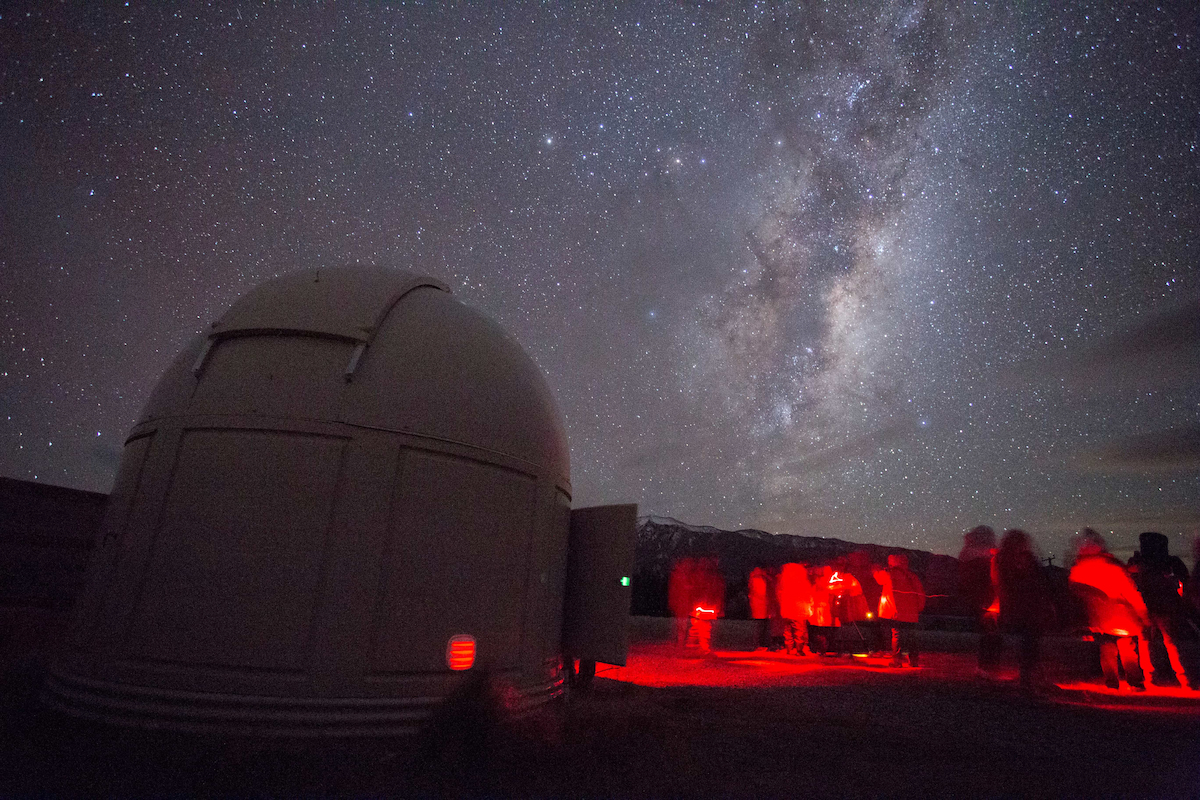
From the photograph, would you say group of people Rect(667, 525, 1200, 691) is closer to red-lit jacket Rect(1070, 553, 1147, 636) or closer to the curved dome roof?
red-lit jacket Rect(1070, 553, 1147, 636)

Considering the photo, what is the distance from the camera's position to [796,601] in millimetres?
17516

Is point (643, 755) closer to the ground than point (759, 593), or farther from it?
closer to the ground

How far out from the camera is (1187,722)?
28.2ft

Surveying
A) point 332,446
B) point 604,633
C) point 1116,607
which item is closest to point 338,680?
point 332,446

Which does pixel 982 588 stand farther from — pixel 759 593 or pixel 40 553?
pixel 40 553

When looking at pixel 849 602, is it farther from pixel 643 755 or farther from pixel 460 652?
pixel 460 652

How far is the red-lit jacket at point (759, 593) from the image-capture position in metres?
18.4

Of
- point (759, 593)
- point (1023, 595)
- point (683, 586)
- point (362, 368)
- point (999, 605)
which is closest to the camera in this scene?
point (362, 368)

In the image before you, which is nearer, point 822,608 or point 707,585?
point 822,608

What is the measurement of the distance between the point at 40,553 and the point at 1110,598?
19.4m

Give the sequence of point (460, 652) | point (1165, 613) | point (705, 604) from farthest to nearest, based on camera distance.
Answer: point (705, 604) → point (1165, 613) → point (460, 652)

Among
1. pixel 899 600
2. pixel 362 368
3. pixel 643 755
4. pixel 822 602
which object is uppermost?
pixel 362 368

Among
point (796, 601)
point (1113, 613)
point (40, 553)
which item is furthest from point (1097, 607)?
point (40, 553)

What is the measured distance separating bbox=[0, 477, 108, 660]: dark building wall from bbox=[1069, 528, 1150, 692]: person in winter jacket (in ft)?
58.2
